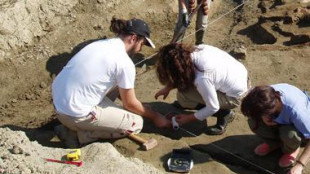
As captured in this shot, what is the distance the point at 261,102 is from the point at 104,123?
4.68 ft

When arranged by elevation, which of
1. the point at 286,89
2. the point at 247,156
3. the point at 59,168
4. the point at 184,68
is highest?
the point at 184,68

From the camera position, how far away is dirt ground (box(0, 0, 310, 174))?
4.18m

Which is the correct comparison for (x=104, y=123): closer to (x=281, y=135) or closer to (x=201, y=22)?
(x=281, y=135)

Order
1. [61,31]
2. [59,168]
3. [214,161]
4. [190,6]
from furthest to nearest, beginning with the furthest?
[61,31], [190,6], [214,161], [59,168]

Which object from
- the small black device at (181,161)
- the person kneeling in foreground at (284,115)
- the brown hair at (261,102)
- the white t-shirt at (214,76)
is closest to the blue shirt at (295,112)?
the person kneeling in foreground at (284,115)

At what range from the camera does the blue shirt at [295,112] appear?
11.5ft

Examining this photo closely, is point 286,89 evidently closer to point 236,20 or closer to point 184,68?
point 184,68

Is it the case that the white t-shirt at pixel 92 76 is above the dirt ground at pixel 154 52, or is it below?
above

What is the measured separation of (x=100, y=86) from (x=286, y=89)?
1.55 metres

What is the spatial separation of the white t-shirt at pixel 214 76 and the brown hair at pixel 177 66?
0.07 m

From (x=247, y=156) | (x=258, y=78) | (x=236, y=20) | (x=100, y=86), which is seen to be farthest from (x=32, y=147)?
(x=236, y=20)

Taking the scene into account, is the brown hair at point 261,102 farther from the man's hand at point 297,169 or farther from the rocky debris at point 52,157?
the rocky debris at point 52,157

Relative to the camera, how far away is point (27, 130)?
4.83 metres

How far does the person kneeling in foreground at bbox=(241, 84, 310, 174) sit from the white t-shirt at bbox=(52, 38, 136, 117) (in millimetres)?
1036
